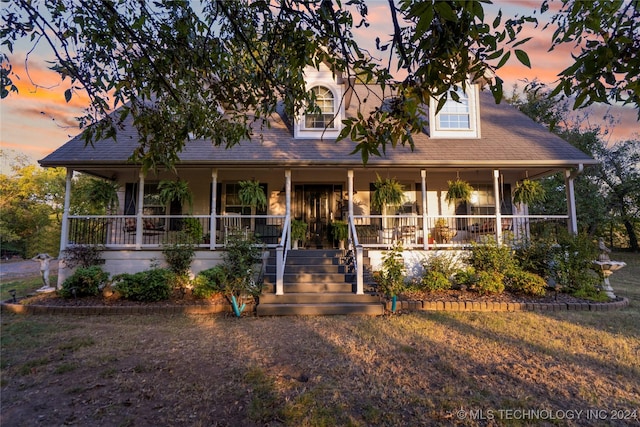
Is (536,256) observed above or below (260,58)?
below

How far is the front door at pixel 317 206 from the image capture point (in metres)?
11.1

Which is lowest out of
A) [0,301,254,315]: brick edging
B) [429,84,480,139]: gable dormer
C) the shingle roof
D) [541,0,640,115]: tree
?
[0,301,254,315]: brick edging

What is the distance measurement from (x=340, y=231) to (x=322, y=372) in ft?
20.9

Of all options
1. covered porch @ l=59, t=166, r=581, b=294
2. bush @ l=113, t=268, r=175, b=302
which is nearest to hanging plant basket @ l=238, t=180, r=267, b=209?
covered porch @ l=59, t=166, r=581, b=294

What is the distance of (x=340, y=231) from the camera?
1020cm

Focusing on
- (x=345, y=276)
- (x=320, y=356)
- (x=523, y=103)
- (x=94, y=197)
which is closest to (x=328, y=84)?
(x=345, y=276)

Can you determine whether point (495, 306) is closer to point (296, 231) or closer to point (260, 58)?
point (296, 231)

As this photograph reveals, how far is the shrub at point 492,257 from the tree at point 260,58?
6.08 meters

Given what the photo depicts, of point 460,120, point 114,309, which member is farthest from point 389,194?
point 114,309

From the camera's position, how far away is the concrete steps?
22.4 ft

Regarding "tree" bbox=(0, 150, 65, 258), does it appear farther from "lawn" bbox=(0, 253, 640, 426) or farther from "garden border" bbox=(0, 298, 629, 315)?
"lawn" bbox=(0, 253, 640, 426)

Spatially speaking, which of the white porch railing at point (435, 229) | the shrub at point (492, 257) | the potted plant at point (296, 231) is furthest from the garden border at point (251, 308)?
the potted plant at point (296, 231)

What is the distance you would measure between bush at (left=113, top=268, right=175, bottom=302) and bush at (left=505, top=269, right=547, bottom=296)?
328 inches

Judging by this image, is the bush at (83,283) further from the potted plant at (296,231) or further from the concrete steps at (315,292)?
the potted plant at (296,231)
